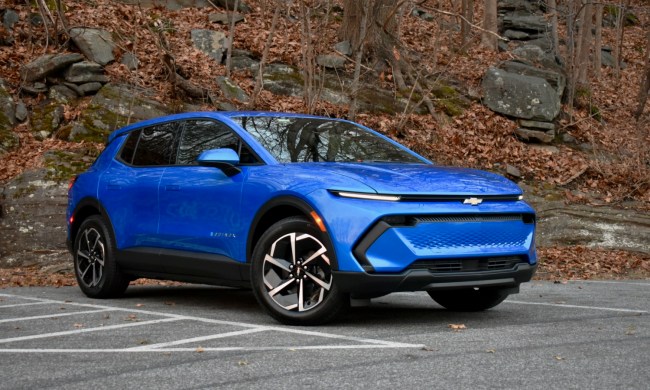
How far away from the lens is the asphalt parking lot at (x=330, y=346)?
198 inches

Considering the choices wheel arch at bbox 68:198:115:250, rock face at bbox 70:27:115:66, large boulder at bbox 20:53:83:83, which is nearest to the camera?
wheel arch at bbox 68:198:115:250

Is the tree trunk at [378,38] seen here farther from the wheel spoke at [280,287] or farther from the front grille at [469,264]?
the wheel spoke at [280,287]

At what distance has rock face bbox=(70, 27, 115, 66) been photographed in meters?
18.9

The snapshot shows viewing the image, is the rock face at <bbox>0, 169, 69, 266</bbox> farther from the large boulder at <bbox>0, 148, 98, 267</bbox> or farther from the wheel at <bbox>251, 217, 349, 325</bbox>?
the wheel at <bbox>251, 217, 349, 325</bbox>

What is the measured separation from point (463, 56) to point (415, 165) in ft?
61.6

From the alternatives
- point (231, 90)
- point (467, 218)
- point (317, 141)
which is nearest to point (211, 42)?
point (231, 90)

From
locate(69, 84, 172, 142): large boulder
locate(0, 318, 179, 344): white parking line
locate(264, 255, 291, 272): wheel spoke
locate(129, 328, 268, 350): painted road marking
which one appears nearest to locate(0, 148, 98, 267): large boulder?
locate(69, 84, 172, 142): large boulder

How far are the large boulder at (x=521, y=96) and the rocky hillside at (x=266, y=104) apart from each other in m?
0.03

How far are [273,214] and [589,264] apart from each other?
24.2ft

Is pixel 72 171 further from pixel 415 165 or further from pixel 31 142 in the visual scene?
pixel 415 165

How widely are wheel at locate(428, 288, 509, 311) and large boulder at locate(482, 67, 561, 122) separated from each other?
13.0 metres

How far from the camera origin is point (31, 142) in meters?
16.6

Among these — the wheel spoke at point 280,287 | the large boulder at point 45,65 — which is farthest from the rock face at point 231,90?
the wheel spoke at point 280,287

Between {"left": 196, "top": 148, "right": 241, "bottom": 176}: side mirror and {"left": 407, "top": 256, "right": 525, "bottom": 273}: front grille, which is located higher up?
{"left": 196, "top": 148, "right": 241, "bottom": 176}: side mirror
